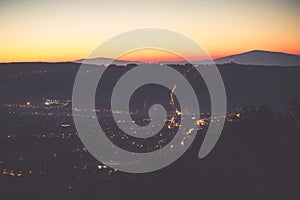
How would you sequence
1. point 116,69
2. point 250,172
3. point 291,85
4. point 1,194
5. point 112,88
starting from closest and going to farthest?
point 250,172, point 1,194, point 291,85, point 112,88, point 116,69

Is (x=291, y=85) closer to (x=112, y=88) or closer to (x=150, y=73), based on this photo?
(x=112, y=88)

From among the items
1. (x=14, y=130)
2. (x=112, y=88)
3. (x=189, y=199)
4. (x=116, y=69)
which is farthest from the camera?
(x=116, y=69)

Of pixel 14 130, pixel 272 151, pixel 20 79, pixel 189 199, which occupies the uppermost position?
pixel 20 79

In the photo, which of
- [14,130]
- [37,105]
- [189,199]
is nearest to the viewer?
[189,199]

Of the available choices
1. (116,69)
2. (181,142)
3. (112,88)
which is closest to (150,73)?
(116,69)

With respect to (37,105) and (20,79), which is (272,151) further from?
(20,79)

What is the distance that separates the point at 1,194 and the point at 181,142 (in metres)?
10.8

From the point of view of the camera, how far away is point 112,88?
54844 mm

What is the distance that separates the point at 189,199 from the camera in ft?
39.8

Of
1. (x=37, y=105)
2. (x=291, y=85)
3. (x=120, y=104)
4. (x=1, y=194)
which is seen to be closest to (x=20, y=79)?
(x=37, y=105)

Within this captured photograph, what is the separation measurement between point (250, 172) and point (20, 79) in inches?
1880

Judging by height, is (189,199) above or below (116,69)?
below

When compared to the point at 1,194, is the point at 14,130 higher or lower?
higher

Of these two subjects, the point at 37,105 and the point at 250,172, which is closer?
the point at 250,172
